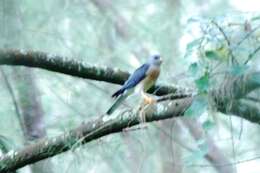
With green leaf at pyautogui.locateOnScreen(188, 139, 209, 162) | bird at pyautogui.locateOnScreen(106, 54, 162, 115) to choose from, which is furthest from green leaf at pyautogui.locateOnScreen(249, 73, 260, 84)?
bird at pyautogui.locateOnScreen(106, 54, 162, 115)

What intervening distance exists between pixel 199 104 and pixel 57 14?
3664 millimetres

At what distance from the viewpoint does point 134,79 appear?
3930 mm

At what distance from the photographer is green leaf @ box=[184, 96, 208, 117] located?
2.83 m

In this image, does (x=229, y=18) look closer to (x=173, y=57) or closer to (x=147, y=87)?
(x=147, y=87)

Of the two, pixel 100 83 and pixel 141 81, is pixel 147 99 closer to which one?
pixel 141 81

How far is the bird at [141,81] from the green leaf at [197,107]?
0.81 m

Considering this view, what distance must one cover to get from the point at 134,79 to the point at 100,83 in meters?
2.58

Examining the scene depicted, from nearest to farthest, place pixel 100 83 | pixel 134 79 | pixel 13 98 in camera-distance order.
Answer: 1. pixel 134 79
2. pixel 13 98
3. pixel 100 83

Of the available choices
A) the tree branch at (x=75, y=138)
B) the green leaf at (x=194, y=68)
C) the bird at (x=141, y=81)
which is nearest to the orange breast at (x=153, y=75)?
the bird at (x=141, y=81)

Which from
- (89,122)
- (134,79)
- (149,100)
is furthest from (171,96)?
(134,79)

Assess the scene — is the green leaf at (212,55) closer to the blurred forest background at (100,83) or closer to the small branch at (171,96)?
the small branch at (171,96)

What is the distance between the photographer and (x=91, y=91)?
21.1ft

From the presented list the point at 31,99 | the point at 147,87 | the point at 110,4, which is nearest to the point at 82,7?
the point at 110,4

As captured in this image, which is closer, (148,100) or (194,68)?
(194,68)
